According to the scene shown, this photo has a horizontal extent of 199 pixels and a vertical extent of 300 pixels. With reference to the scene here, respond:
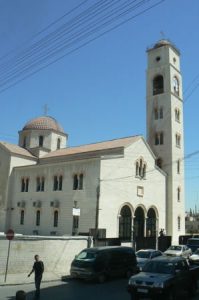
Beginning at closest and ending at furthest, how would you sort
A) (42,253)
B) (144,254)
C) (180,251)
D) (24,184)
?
(42,253) → (144,254) → (180,251) → (24,184)

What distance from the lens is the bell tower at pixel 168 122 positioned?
164 ft

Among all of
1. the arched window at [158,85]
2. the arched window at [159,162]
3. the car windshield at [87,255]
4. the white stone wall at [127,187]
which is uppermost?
the arched window at [158,85]

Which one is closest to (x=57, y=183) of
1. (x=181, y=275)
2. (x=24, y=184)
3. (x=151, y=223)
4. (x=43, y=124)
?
(x=24, y=184)

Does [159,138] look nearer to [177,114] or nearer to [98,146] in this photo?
[177,114]

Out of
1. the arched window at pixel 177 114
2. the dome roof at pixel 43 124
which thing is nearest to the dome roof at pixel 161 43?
the arched window at pixel 177 114

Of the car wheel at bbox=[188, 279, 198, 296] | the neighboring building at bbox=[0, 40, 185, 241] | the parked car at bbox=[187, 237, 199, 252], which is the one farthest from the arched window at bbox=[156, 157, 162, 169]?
the car wheel at bbox=[188, 279, 198, 296]

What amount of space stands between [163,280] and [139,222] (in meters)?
31.3

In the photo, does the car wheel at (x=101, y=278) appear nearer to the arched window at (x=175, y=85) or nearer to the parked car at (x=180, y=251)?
the parked car at (x=180, y=251)

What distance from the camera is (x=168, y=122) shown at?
51.0 metres

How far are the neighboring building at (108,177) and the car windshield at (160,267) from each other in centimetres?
2049

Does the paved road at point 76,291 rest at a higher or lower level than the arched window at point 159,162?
lower

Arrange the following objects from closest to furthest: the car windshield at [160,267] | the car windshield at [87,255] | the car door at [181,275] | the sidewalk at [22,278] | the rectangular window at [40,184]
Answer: the car door at [181,275] < the car windshield at [160,267] < the sidewalk at [22,278] < the car windshield at [87,255] < the rectangular window at [40,184]

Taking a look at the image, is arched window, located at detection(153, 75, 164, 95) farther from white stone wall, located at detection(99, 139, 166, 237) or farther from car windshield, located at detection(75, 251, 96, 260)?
car windshield, located at detection(75, 251, 96, 260)

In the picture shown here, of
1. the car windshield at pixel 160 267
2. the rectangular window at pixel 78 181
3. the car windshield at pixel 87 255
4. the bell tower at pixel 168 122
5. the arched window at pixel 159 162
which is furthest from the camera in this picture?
the arched window at pixel 159 162
